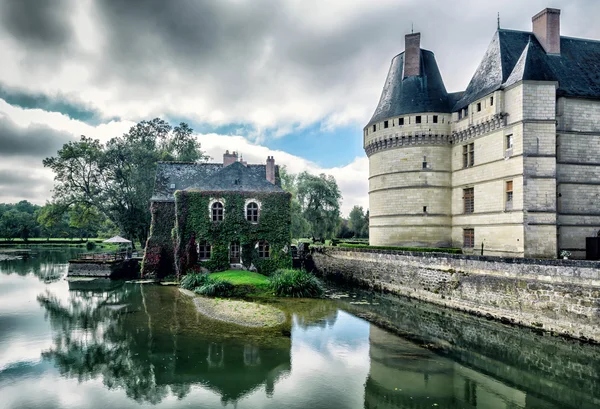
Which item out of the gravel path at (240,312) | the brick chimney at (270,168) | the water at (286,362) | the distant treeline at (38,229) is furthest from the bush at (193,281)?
the distant treeline at (38,229)

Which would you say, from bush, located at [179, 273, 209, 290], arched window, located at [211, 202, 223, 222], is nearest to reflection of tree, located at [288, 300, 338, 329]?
bush, located at [179, 273, 209, 290]

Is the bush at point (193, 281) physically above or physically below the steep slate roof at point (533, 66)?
below

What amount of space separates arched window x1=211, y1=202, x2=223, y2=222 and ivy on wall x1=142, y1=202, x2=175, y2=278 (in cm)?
321

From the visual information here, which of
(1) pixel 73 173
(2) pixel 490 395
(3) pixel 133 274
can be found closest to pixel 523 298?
(2) pixel 490 395

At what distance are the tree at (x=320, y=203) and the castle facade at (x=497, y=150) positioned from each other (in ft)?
62.9

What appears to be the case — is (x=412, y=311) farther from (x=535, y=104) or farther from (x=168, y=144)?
(x=168, y=144)

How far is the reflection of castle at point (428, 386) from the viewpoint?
821 centimetres

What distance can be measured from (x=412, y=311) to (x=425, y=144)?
11668 mm

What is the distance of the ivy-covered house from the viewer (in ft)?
76.8

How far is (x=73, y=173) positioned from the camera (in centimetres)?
3547

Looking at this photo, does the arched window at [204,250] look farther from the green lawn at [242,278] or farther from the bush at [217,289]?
the bush at [217,289]

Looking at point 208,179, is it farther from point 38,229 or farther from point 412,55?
point 38,229

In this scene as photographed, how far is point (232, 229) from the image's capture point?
23.6m

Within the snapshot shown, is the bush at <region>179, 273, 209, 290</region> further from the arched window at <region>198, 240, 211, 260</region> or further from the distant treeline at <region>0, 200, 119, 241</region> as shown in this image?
the distant treeline at <region>0, 200, 119, 241</region>
